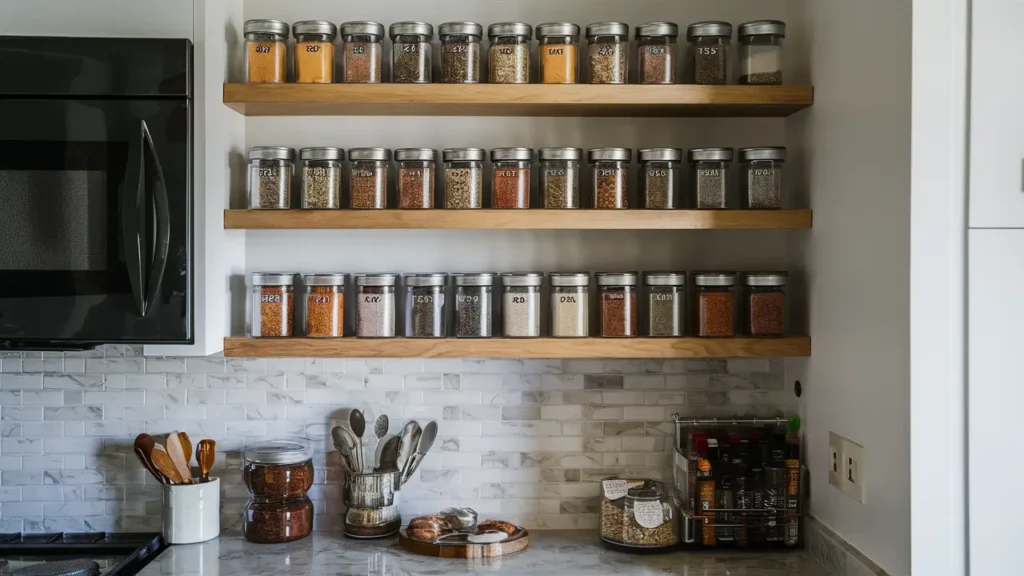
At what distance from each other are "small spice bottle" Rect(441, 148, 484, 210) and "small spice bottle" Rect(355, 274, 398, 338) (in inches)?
10.5

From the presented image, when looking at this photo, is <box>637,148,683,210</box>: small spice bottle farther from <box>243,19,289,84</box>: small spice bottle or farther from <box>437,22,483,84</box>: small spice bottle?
<box>243,19,289,84</box>: small spice bottle

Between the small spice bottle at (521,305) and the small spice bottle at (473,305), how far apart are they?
5 centimetres

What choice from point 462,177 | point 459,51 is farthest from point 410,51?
point 462,177

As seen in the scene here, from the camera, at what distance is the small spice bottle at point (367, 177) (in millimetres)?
2227

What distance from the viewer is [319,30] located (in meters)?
2.21

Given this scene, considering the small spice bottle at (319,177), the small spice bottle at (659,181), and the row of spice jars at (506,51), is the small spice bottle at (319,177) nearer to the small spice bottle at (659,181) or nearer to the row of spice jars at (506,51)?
the row of spice jars at (506,51)

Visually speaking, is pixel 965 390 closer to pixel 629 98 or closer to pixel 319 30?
pixel 629 98

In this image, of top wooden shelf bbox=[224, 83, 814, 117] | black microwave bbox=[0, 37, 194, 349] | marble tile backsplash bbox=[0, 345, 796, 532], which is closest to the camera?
black microwave bbox=[0, 37, 194, 349]

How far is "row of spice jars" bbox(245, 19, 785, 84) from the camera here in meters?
2.20

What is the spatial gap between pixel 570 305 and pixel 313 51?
37.5 inches

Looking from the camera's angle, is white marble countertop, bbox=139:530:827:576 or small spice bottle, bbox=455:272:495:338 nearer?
white marble countertop, bbox=139:530:827:576

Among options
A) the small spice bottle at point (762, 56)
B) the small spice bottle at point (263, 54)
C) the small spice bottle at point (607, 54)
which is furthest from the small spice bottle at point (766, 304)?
the small spice bottle at point (263, 54)

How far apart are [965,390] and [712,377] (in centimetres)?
83

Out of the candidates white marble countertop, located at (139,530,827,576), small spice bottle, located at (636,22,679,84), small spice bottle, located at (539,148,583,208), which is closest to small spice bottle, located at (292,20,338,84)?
small spice bottle, located at (539,148,583,208)
